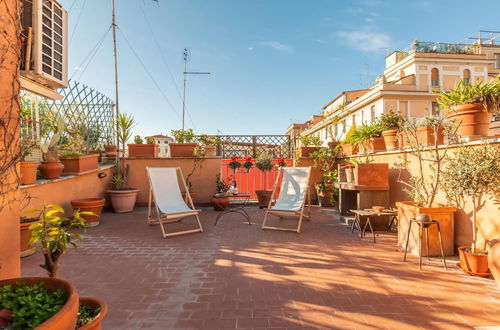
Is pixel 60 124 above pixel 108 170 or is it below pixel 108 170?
above

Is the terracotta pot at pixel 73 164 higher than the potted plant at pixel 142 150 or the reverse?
the reverse

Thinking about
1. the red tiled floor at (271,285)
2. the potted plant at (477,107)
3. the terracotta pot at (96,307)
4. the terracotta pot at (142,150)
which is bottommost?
the red tiled floor at (271,285)

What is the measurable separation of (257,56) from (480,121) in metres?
9.91

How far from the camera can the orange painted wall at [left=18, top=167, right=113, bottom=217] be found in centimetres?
419

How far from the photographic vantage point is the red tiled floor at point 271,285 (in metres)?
1.95

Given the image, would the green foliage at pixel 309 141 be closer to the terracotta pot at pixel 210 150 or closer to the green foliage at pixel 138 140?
the terracotta pot at pixel 210 150

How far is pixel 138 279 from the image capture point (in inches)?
104

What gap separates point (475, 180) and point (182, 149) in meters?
5.80

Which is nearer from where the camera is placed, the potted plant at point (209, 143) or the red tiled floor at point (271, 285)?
the red tiled floor at point (271, 285)

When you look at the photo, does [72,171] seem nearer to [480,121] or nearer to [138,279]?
[138,279]

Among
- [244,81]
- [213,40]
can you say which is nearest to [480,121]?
[213,40]

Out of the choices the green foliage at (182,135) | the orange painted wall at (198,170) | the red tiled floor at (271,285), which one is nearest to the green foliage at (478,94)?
the red tiled floor at (271,285)

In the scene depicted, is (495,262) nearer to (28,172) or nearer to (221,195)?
(221,195)

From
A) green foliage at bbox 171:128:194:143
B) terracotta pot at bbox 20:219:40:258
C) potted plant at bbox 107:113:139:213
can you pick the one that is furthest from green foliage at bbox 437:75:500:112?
potted plant at bbox 107:113:139:213
